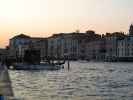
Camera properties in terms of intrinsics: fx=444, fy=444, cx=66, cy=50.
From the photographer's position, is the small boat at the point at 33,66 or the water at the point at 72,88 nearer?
the water at the point at 72,88

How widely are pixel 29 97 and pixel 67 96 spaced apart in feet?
8.59

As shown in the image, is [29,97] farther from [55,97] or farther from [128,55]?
[128,55]

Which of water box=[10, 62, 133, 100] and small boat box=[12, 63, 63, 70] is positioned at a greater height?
small boat box=[12, 63, 63, 70]

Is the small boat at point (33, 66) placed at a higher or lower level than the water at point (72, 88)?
higher

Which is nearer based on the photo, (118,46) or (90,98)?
(90,98)

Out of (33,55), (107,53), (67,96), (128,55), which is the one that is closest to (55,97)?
(67,96)

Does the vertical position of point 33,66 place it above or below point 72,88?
above

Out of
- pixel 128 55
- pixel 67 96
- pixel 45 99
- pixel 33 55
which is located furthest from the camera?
pixel 128 55

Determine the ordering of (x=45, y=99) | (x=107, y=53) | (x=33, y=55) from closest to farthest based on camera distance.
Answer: (x=45, y=99) < (x=33, y=55) < (x=107, y=53)

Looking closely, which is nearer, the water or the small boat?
the water

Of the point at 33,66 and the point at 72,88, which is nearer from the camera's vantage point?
the point at 72,88

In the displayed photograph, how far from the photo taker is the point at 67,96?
86.7ft

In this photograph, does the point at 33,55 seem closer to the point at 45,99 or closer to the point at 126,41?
the point at 45,99

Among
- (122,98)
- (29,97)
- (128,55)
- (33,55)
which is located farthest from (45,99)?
(128,55)
